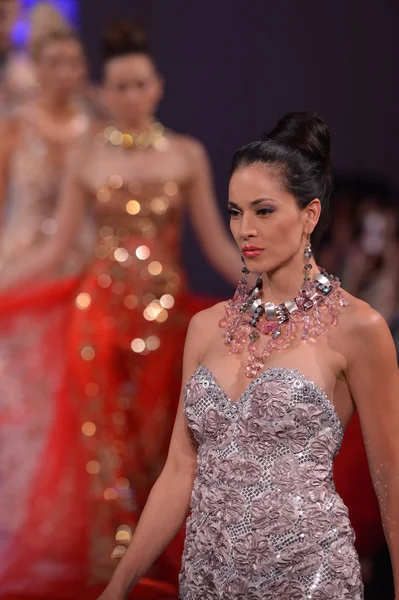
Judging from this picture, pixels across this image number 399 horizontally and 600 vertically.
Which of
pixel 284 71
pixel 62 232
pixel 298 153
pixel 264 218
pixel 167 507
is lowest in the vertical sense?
pixel 167 507

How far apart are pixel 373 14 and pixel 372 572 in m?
3.45

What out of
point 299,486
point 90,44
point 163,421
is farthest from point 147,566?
point 90,44

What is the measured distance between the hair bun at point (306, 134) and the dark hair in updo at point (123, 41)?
2265 millimetres

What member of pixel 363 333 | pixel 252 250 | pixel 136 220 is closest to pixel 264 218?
pixel 252 250

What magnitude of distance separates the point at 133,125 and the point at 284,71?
72.3 inches

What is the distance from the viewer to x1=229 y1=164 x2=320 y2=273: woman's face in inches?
95.2

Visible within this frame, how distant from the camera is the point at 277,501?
93.6 inches

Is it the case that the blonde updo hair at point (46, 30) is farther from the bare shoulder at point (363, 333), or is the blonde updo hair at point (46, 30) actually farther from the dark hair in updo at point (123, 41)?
the bare shoulder at point (363, 333)

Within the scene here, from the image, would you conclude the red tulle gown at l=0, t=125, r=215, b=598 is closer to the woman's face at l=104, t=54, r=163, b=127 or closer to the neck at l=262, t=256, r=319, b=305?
the woman's face at l=104, t=54, r=163, b=127

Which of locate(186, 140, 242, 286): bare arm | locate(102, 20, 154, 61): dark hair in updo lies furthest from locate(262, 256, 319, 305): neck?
locate(102, 20, 154, 61): dark hair in updo

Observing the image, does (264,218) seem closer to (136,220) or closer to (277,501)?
(277,501)

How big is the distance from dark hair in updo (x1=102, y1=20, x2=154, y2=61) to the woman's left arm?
2519mm

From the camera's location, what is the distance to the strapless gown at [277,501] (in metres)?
2.37

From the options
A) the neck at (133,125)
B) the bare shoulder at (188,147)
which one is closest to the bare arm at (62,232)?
the neck at (133,125)
